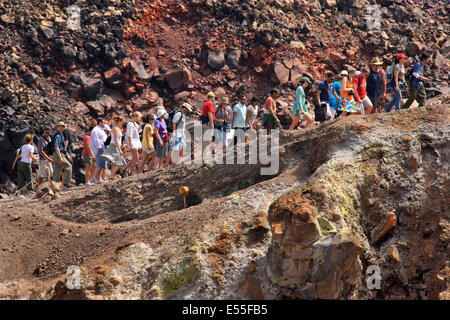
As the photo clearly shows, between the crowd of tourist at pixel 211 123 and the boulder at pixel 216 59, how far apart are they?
32.2ft

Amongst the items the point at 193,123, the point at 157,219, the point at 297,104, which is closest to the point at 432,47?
the point at 193,123

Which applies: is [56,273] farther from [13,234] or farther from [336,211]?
[336,211]

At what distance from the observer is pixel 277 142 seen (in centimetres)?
962

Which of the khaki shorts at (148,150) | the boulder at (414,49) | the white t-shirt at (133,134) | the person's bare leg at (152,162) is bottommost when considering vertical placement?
the person's bare leg at (152,162)

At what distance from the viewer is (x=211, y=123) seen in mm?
11508

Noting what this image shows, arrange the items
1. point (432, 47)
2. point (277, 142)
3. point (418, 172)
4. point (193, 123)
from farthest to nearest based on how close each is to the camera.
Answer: point (432, 47) < point (193, 123) < point (277, 142) < point (418, 172)

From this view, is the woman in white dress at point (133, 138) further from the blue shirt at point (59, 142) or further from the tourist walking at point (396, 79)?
the tourist walking at point (396, 79)

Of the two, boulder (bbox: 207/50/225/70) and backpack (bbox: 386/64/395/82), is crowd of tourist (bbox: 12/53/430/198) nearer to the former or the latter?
backpack (bbox: 386/64/395/82)

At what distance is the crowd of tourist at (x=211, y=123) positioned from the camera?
10.9 m

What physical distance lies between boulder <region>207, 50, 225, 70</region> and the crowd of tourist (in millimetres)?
9809

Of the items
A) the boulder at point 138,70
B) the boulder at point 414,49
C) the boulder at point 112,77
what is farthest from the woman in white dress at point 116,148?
the boulder at point 414,49

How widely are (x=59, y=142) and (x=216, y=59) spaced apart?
1129cm

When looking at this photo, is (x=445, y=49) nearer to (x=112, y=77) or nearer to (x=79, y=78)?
(x=112, y=77)

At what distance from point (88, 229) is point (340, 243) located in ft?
14.1
